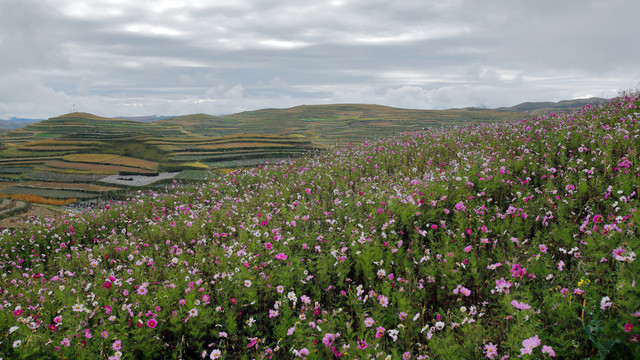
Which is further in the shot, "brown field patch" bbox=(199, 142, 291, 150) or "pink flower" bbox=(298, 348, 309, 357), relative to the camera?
"brown field patch" bbox=(199, 142, 291, 150)

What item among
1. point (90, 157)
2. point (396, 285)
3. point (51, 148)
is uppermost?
point (51, 148)

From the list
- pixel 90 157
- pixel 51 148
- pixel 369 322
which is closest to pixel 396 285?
pixel 369 322

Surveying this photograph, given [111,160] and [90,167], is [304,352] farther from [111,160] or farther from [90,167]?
[111,160]

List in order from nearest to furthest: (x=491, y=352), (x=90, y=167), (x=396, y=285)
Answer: (x=491, y=352)
(x=396, y=285)
(x=90, y=167)

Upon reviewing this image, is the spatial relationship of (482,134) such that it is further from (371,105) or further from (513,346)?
(371,105)

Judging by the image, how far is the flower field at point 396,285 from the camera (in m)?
3.14

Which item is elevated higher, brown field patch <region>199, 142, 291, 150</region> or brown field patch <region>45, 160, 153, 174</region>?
brown field patch <region>199, 142, 291, 150</region>

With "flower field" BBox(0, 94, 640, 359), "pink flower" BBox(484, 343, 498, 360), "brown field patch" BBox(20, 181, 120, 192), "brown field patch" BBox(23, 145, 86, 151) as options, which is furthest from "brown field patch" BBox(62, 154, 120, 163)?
"pink flower" BBox(484, 343, 498, 360)

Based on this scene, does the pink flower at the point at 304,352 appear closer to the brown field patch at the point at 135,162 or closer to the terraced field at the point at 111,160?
the terraced field at the point at 111,160

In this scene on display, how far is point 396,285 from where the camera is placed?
455 centimetres

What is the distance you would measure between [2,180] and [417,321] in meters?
33.1

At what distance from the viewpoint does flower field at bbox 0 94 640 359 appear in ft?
10.3

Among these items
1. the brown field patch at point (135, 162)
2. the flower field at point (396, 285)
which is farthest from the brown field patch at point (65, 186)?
the flower field at point (396, 285)

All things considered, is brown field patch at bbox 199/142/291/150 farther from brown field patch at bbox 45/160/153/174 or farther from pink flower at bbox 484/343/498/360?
pink flower at bbox 484/343/498/360
